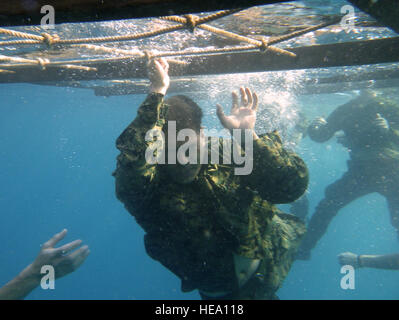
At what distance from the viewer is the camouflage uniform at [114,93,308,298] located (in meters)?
2.12

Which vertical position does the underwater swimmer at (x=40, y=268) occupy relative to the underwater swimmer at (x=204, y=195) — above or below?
below

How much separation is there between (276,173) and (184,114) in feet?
3.53

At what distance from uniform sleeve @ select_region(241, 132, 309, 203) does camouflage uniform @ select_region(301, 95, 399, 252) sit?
688cm

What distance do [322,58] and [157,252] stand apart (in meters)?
3.48

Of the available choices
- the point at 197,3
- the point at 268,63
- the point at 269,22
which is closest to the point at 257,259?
the point at 197,3

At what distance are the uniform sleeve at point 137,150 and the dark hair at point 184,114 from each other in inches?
9.1

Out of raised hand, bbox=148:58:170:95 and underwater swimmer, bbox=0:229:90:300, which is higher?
raised hand, bbox=148:58:170:95

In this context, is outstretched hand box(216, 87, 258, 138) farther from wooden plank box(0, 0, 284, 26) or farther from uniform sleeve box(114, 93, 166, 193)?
wooden plank box(0, 0, 284, 26)

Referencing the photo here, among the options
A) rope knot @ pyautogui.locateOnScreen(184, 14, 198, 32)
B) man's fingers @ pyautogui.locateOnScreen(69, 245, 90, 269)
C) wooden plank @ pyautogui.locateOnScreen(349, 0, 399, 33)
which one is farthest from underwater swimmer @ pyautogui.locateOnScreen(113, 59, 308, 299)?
man's fingers @ pyautogui.locateOnScreen(69, 245, 90, 269)

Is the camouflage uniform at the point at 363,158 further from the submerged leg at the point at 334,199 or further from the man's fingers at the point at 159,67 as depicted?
the man's fingers at the point at 159,67

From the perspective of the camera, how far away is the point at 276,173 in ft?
8.16

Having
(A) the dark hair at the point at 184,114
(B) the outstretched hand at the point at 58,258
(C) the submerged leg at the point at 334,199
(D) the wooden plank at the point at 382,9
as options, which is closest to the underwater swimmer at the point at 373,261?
(C) the submerged leg at the point at 334,199

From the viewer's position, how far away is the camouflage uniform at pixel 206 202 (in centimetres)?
212
